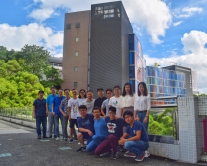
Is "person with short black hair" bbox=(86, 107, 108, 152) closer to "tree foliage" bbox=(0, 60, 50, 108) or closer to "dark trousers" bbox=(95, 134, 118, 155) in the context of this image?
"dark trousers" bbox=(95, 134, 118, 155)

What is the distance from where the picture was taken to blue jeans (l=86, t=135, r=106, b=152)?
453 cm

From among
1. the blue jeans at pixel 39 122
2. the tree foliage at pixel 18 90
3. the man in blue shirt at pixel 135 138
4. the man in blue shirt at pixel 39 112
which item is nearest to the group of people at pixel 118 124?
the man in blue shirt at pixel 135 138

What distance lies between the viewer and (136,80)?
40.1m

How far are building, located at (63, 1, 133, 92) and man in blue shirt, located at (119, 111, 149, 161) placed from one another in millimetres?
30152

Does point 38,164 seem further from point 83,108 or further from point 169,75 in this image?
point 169,75

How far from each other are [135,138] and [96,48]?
33480 mm

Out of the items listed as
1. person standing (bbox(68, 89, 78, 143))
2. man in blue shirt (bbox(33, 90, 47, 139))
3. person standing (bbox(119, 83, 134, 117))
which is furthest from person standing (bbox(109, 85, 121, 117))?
man in blue shirt (bbox(33, 90, 47, 139))

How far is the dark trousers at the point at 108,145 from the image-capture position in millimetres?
4211

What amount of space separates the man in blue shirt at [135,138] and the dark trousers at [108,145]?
152 millimetres

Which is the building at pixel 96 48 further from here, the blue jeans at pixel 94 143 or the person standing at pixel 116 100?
the blue jeans at pixel 94 143

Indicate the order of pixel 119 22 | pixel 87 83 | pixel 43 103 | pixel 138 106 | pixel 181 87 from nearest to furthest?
pixel 138 106 < pixel 43 103 < pixel 119 22 < pixel 87 83 < pixel 181 87

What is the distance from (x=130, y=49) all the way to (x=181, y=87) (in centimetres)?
4768

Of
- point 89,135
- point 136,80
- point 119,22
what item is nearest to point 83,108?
point 89,135

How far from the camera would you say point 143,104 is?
4.47m
